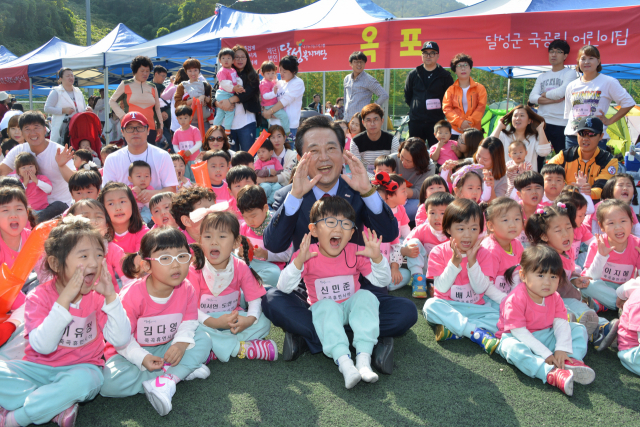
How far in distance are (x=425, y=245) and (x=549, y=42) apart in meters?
3.72

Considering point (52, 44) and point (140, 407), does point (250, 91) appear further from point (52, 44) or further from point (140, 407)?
point (52, 44)

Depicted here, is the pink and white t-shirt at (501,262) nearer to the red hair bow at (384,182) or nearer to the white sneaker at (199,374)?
the red hair bow at (384,182)

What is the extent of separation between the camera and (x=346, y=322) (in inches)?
110

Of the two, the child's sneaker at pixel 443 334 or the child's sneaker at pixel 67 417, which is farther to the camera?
the child's sneaker at pixel 443 334

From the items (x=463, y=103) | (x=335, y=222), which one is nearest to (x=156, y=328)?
(x=335, y=222)

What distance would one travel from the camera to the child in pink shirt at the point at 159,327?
2391 millimetres

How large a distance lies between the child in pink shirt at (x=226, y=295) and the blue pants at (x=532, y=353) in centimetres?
135

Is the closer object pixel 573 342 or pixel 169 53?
pixel 573 342

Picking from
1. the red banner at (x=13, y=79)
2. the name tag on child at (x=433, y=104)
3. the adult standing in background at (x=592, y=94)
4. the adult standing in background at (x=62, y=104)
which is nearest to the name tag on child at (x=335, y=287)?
the adult standing in background at (x=592, y=94)

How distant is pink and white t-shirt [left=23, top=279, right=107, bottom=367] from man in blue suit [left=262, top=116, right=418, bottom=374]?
3.18 ft

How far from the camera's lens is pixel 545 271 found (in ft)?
8.54

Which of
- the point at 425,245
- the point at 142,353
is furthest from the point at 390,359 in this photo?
the point at 425,245

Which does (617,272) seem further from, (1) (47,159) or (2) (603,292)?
(1) (47,159)

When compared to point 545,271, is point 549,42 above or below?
above
